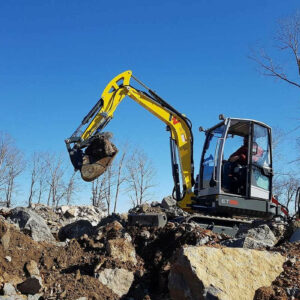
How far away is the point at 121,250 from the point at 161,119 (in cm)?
519

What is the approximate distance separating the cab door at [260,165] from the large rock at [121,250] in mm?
3406

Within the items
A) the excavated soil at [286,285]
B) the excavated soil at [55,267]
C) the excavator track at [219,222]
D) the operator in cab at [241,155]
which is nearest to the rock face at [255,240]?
the excavated soil at [286,285]

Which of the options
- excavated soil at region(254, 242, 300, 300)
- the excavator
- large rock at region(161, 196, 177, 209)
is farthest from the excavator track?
large rock at region(161, 196, 177, 209)

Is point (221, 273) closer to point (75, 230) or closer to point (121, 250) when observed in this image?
point (121, 250)

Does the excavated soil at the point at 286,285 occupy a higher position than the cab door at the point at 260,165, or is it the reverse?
the cab door at the point at 260,165

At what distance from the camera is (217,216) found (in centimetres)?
895

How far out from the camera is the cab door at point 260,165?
346 inches

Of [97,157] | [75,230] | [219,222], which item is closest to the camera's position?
[219,222]

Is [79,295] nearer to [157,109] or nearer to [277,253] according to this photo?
[277,253]

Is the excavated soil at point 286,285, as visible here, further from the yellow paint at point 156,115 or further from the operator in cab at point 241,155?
the yellow paint at point 156,115

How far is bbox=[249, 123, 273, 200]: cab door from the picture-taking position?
880cm

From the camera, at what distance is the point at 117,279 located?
600 cm

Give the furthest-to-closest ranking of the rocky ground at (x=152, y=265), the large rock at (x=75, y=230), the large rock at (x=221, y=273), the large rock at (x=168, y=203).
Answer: the large rock at (x=168, y=203)
the large rock at (x=75, y=230)
the rocky ground at (x=152, y=265)
the large rock at (x=221, y=273)

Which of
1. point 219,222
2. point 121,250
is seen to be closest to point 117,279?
point 121,250
